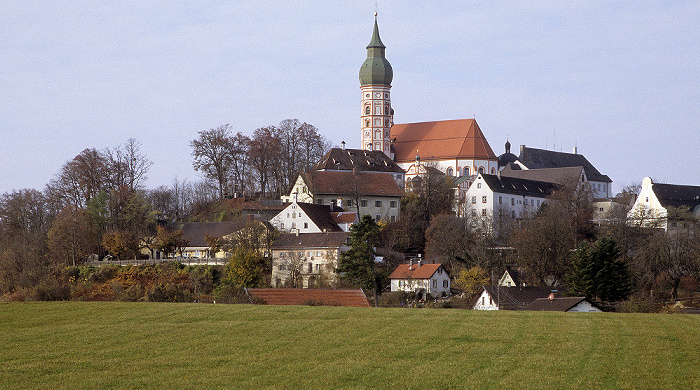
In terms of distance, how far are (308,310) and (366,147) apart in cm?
7779

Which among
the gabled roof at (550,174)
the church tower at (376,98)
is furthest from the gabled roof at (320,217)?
the church tower at (376,98)

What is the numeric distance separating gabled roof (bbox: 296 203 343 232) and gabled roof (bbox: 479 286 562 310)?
19.1m

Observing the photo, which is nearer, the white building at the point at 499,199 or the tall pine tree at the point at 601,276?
the tall pine tree at the point at 601,276

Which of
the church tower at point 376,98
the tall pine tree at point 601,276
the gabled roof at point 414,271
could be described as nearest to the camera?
the tall pine tree at point 601,276

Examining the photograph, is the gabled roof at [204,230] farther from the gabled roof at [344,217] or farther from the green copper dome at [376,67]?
the green copper dome at [376,67]

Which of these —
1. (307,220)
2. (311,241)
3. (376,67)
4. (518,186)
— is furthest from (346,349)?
(376,67)

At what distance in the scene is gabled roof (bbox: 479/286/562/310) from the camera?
5209cm

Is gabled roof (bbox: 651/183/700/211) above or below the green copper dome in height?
below

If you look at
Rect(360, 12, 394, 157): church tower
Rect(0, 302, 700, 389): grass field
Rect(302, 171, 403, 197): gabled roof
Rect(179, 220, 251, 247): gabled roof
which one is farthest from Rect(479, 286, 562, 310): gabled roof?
Rect(360, 12, 394, 157): church tower

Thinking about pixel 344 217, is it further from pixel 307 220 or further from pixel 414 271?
pixel 414 271

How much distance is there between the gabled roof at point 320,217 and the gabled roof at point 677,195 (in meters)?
29.1

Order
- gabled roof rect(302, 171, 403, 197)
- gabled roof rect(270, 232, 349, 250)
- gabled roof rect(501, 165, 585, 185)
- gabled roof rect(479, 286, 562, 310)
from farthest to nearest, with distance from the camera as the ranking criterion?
gabled roof rect(501, 165, 585, 185) → gabled roof rect(302, 171, 403, 197) → gabled roof rect(270, 232, 349, 250) → gabled roof rect(479, 286, 562, 310)

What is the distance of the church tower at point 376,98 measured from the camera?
354ft

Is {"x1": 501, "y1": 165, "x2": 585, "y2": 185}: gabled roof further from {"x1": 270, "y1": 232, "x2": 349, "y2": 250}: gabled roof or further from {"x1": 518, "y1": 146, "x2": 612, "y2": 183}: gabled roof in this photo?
{"x1": 270, "y1": 232, "x2": 349, "y2": 250}: gabled roof
